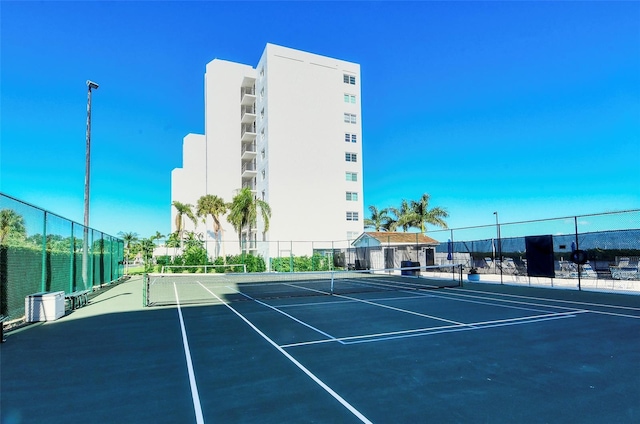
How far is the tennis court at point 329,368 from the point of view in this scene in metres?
4.37

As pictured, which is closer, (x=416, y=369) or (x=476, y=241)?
(x=416, y=369)

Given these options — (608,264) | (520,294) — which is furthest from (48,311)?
(608,264)

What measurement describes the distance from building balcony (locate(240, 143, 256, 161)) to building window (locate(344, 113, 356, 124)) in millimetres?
12323

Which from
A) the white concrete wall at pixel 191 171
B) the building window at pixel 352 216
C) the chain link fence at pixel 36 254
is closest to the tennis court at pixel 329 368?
the chain link fence at pixel 36 254

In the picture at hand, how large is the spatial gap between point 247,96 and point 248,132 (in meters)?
4.57

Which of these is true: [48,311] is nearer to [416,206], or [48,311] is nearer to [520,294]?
[520,294]

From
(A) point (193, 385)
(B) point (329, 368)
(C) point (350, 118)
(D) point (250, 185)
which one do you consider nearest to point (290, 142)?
(C) point (350, 118)

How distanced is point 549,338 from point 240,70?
51146mm

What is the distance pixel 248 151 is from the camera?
48781 millimetres

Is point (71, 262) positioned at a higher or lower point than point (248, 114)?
lower

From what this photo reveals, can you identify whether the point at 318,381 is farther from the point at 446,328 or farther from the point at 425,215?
the point at 425,215

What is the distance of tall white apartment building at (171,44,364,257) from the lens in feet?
138

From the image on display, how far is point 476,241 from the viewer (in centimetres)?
2445

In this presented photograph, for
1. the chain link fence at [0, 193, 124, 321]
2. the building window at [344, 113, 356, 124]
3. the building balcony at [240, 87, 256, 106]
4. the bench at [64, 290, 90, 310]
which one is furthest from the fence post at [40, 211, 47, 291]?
the building balcony at [240, 87, 256, 106]
